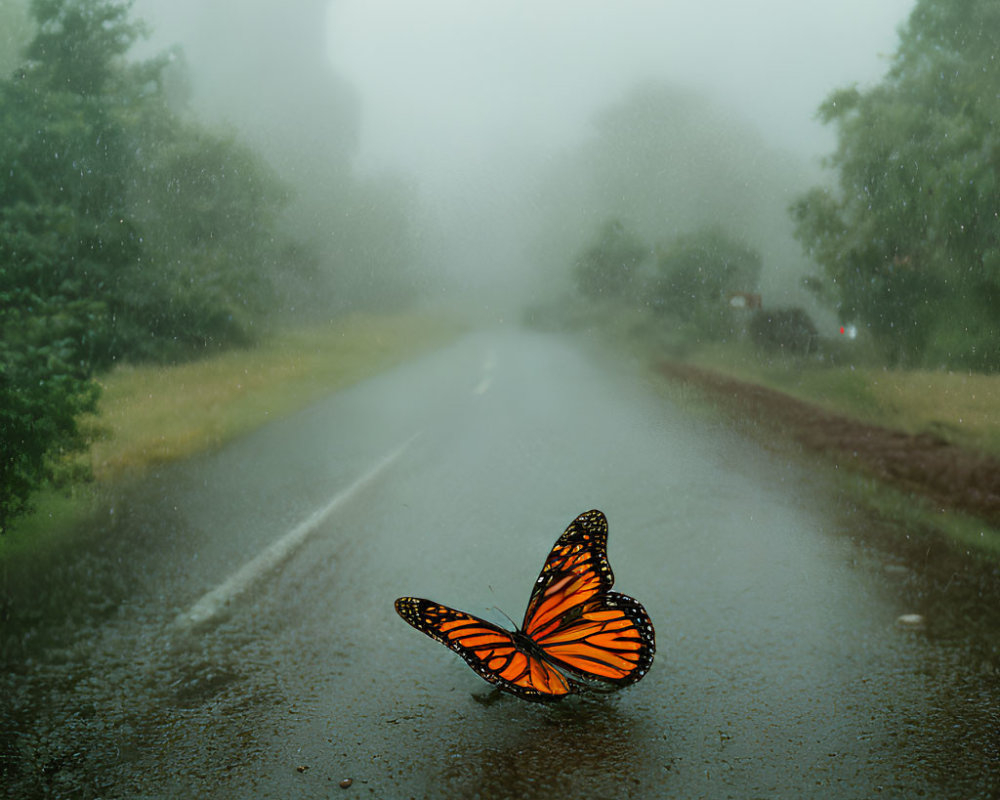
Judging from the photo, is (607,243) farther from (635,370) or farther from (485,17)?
(485,17)

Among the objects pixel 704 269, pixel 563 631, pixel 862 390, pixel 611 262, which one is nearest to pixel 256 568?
pixel 563 631

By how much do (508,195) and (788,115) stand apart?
348 cm

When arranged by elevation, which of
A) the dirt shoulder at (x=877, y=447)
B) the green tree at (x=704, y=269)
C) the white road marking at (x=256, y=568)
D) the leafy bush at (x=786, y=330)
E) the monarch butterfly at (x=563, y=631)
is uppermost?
the green tree at (x=704, y=269)

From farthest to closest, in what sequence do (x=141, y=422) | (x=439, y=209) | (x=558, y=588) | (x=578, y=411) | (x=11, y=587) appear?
1. (x=578, y=411)
2. (x=439, y=209)
3. (x=141, y=422)
4. (x=11, y=587)
5. (x=558, y=588)

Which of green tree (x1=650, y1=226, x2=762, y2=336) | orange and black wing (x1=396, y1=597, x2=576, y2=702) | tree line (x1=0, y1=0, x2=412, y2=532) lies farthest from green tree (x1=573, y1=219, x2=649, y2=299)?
orange and black wing (x1=396, y1=597, x2=576, y2=702)

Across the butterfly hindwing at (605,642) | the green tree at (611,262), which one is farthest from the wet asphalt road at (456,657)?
the green tree at (611,262)

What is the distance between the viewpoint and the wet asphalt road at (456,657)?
241 cm

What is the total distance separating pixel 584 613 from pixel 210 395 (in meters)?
7.14

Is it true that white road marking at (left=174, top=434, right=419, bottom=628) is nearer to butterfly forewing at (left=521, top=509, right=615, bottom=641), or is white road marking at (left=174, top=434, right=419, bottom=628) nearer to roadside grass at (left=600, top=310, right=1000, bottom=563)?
butterfly forewing at (left=521, top=509, right=615, bottom=641)

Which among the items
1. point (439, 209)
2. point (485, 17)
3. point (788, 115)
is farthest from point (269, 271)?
point (788, 115)

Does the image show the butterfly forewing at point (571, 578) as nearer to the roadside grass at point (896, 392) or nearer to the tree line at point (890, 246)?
the tree line at point (890, 246)

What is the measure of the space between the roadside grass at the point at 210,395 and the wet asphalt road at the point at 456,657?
13.1 inches

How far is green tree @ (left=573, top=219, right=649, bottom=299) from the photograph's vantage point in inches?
340

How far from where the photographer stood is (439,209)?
8562 millimetres
